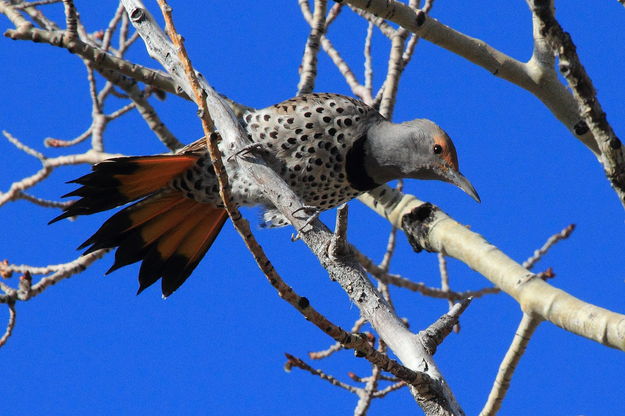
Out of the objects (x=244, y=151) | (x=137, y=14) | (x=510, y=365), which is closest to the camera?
(x=244, y=151)

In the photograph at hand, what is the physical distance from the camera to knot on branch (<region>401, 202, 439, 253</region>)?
3912 millimetres

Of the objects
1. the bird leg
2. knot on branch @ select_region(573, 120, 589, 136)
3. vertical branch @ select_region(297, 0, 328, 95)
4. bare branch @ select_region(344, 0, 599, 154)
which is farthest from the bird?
the bird leg

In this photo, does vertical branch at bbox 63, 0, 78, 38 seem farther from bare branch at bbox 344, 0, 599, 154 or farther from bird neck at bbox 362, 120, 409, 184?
bare branch at bbox 344, 0, 599, 154

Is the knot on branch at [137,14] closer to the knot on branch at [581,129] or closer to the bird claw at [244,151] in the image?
the bird claw at [244,151]

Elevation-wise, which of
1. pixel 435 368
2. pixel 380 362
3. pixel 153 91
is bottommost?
pixel 380 362

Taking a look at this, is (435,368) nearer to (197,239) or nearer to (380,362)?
(380,362)

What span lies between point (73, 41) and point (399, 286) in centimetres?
209

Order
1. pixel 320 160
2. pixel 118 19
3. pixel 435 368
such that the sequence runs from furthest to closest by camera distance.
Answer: pixel 118 19 → pixel 320 160 → pixel 435 368

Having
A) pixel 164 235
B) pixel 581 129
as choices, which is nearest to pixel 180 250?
pixel 164 235

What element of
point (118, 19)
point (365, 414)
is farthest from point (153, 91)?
point (365, 414)

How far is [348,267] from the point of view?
2.56 m

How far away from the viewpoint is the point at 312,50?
4.14 meters

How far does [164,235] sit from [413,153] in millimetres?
1256

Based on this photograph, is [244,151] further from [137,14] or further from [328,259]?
[137,14]
